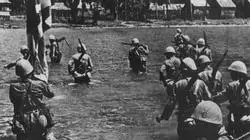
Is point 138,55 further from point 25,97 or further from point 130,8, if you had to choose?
point 130,8

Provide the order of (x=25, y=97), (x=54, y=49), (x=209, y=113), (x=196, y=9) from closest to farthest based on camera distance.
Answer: (x=209, y=113) → (x=25, y=97) → (x=54, y=49) → (x=196, y=9)

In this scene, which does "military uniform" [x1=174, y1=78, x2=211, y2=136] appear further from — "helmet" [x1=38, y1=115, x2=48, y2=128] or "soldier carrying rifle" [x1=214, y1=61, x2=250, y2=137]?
"helmet" [x1=38, y1=115, x2=48, y2=128]

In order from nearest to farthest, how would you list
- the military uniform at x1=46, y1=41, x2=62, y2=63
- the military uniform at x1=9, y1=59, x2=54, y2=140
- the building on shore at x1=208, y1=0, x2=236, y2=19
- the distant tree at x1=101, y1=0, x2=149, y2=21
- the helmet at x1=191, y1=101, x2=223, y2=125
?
the helmet at x1=191, y1=101, x2=223, y2=125 < the military uniform at x1=9, y1=59, x2=54, y2=140 < the military uniform at x1=46, y1=41, x2=62, y2=63 < the distant tree at x1=101, y1=0, x2=149, y2=21 < the building on shore at x1=208, y1=0, x2=236, y2=19

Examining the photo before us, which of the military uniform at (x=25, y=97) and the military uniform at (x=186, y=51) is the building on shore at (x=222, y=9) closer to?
the military uniform at (x=186, y=51)

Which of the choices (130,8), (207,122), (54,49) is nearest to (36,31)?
(207,122)

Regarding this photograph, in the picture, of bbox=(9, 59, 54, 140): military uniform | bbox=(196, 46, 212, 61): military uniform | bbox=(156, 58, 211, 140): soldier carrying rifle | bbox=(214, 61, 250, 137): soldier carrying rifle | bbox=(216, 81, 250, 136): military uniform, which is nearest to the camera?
bbox=(9, 59, 54, 140): military uniform


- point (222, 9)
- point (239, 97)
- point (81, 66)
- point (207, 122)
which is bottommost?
point (81, 66)

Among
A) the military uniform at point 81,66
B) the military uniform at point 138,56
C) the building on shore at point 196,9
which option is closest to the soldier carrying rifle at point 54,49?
the military uniform at point 138,56

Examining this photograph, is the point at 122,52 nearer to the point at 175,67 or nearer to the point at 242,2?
the point at 175,67

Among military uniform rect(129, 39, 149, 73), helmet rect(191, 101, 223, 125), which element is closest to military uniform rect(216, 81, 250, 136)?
helmet rect(191, 101, 223, 125)

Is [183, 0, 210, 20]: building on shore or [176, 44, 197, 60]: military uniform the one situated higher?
[183, 0, 210, 20]: building on shore

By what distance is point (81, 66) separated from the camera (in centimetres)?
2264

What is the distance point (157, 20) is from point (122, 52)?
67.1 meters

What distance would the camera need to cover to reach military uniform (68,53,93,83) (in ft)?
74.0
